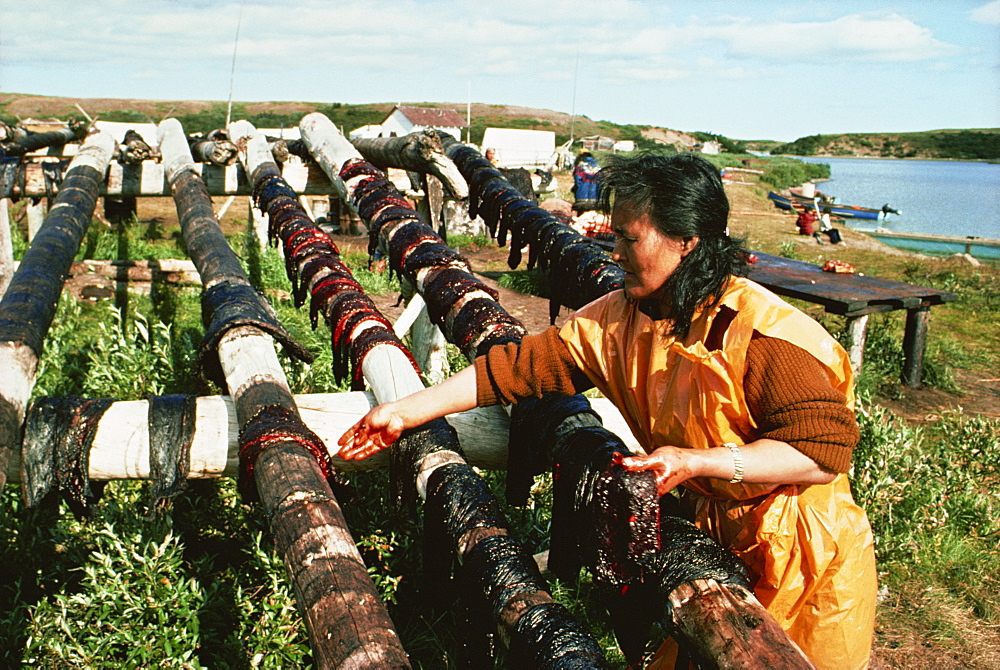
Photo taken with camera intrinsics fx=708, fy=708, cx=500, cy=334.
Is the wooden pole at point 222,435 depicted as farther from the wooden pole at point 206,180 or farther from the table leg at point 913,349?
the table leg at point 913,349

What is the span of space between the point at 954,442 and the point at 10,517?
7350 mm

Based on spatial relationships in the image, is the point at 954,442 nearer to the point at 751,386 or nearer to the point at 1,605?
the point at 751,386

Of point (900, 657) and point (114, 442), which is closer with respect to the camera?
point (114, 442)

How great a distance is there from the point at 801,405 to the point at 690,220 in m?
0.61

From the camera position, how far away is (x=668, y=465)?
1.75 m

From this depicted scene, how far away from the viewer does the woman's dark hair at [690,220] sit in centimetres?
204

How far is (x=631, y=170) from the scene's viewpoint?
7.11 feet

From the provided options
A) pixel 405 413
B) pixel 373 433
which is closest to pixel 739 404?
pixel 405 413

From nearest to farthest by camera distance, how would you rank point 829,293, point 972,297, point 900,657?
point 900,657 → point 829,293 → point 972,297

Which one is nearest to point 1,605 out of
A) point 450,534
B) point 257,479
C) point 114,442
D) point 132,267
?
point 114,442

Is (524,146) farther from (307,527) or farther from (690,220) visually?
(307,527)

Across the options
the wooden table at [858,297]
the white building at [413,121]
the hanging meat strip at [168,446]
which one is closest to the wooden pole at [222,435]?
the hanging meat strip at [168,446]

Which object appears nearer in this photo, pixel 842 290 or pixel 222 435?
pixel 222 435

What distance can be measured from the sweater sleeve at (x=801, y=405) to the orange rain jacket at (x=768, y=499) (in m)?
0.04
